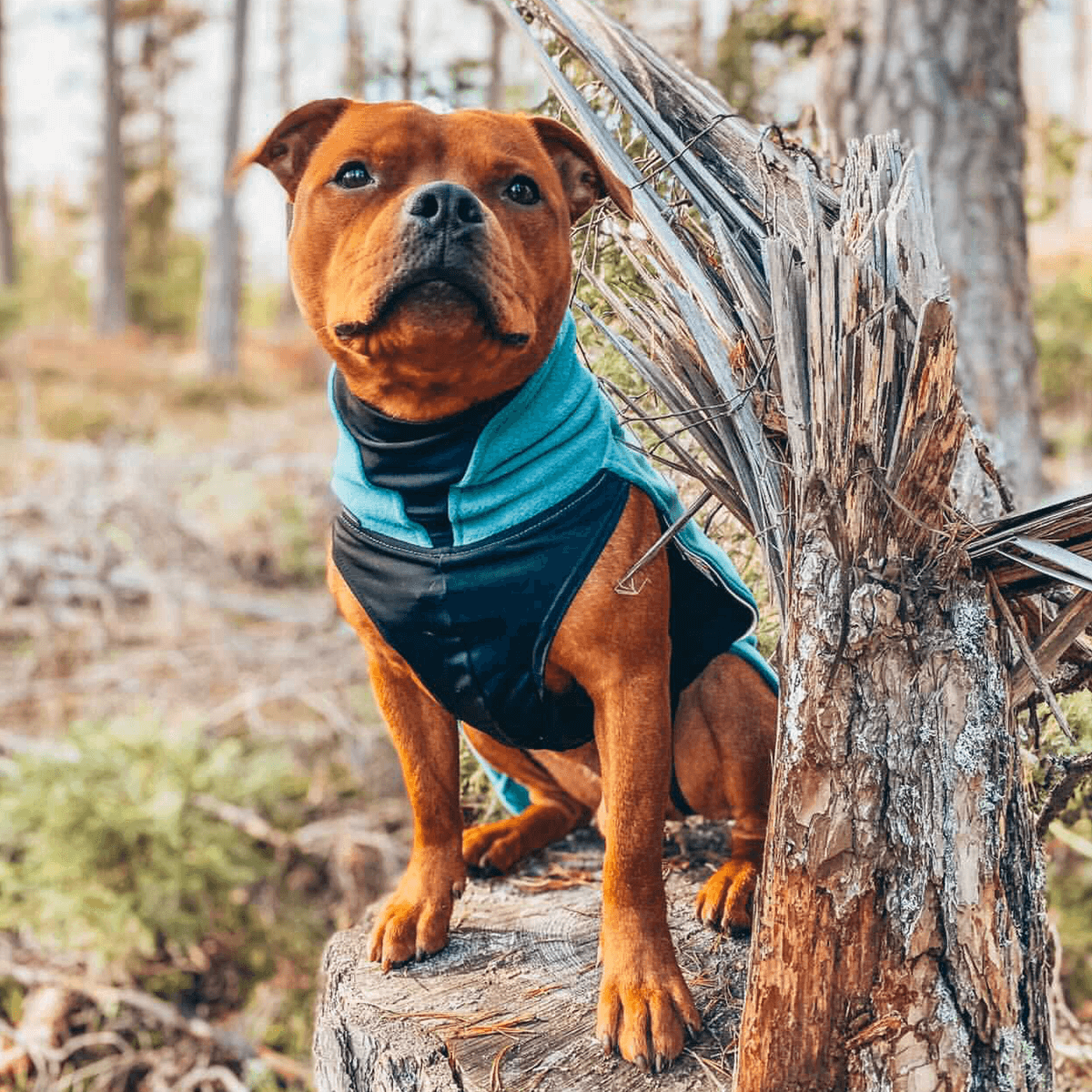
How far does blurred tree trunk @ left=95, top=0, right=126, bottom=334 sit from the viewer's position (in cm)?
1769

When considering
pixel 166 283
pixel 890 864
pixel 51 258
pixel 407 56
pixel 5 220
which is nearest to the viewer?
pixel 890 864

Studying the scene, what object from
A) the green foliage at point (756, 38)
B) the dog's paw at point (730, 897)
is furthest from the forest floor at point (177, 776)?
the green foliage at point (756, 38)

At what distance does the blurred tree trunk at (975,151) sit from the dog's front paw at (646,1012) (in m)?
2.87

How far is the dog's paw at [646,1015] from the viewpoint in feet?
5.57

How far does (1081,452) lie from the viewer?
33.4 ft

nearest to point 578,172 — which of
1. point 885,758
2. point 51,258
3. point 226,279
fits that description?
point 885,758

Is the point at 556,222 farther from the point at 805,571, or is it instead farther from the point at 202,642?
the point at 202,642

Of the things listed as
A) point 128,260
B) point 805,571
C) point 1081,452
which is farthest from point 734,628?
point 128,260

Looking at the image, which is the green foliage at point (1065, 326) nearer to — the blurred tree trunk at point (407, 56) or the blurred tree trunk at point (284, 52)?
the blurred tree trunk at point (407, 56)

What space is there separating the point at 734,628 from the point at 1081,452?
9.45 meters

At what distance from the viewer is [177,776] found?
4.05m

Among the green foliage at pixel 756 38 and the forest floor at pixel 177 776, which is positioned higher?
the green foliage at pixel 756 38

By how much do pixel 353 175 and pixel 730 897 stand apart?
1476 mm

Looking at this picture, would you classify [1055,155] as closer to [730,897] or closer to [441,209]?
[730,897]
